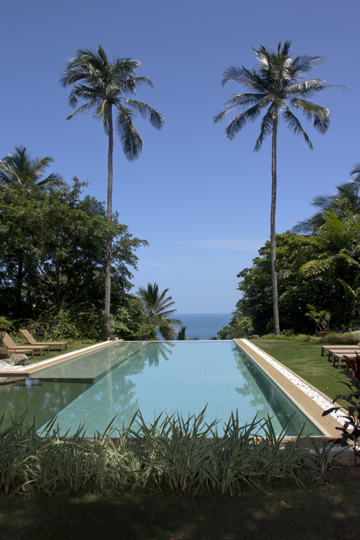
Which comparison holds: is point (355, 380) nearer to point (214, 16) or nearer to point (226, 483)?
point (226, 483)

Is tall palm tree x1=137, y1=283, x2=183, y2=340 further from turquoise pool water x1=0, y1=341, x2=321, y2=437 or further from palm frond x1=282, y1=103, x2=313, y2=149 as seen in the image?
palm frond x1=282, y1=103, x2=313, y2=149

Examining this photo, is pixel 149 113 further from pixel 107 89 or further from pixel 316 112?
pixel 316 112

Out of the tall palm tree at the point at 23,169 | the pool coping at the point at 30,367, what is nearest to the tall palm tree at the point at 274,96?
the pool coping at the point at 30,367

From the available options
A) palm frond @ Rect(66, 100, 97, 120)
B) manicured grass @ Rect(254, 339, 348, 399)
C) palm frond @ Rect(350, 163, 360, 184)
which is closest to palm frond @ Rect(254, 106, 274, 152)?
palm frond @ Rect(66, 100, 97, 120)

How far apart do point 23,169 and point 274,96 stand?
1289 centimetres

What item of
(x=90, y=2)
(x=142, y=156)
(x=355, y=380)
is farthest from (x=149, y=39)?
(x=355, y=380)

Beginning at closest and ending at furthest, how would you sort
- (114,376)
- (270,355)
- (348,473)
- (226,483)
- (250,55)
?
(226,483)
(348,473)
(114,376)
(270,355)
(250,55)

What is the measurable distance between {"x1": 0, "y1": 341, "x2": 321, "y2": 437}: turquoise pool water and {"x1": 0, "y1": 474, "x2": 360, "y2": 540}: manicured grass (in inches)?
33.8

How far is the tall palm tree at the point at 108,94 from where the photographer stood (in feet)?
48.0

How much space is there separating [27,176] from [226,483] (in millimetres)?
18351

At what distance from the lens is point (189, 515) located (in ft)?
7.72

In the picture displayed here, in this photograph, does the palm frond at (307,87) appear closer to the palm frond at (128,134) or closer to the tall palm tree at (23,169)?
the palm frond at (128,134)

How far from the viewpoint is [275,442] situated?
9.80 feet

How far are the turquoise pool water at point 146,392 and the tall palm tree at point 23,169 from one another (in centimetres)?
1111
